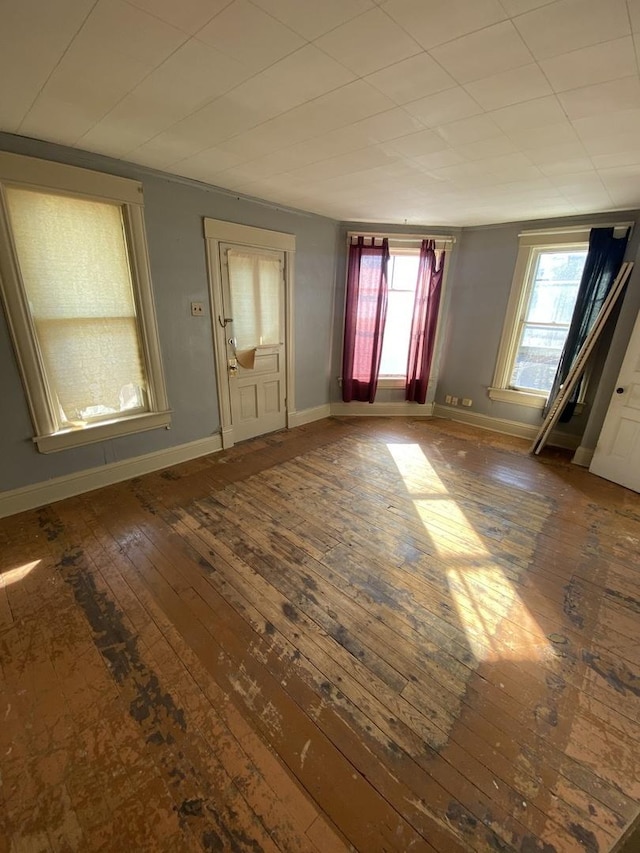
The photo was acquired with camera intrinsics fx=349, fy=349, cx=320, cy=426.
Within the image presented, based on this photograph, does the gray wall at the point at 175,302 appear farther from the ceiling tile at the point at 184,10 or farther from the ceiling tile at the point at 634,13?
the ceiling tile at the point at 634,13

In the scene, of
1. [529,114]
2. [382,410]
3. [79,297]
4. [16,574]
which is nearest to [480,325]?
[382,410]

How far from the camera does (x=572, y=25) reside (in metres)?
1.16

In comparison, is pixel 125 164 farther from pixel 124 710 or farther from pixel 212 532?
pixel 124 710

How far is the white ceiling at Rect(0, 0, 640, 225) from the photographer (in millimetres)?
1162

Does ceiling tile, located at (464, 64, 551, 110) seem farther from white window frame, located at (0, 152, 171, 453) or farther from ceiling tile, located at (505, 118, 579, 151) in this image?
white window frame, located at (0, 152, 171, 453)

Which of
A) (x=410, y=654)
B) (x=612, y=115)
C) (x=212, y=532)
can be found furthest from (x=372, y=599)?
(x=612, y=115)

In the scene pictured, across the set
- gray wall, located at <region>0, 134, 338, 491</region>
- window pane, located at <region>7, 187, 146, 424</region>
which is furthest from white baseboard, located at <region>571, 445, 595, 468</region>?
window pane, located at <region>7, 187, 146, 424</region>

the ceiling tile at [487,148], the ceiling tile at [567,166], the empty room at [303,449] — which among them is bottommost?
the empty room at [303,449]

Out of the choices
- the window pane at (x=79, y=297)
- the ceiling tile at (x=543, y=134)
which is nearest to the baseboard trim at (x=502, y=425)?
the ceiling tile at (x=543, y=134)

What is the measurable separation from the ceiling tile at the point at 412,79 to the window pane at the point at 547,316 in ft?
10.8

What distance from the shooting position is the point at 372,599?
6.51 ft

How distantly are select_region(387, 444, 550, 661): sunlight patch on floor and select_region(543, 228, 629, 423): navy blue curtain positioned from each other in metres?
2.28

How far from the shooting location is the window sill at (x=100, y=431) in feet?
8.72

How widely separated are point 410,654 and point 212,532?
1510 millimetres
